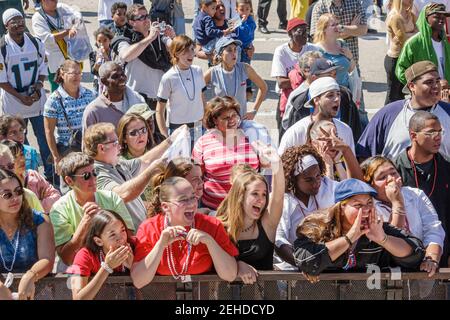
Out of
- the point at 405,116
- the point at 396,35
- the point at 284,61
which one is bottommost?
the point at 405,116

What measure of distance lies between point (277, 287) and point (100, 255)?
1028mm

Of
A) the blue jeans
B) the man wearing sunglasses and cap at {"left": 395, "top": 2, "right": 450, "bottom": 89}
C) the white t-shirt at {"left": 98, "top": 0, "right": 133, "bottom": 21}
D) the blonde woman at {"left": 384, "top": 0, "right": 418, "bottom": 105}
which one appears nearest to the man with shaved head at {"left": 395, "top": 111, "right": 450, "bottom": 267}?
the man wearing sunglasses and cap at {"left": 395, "top": 2, "right": 450, "bottom": 89}

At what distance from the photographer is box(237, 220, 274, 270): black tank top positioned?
210 inches

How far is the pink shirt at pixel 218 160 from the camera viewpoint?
21.5 ft

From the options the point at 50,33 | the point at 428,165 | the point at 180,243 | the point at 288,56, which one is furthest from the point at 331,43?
the point at 180,243

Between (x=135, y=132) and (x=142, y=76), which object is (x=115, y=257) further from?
(x=142, y=76)

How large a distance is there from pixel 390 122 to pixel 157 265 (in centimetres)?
276

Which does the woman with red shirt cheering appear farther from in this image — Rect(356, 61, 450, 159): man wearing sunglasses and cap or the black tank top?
Rect(356, 61, 450, 159): man wearing sunglasses and cap

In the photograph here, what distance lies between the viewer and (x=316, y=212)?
5414 millimetres

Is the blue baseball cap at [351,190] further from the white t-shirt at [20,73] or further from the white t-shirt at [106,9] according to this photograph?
the white t-shirt at [106,9]

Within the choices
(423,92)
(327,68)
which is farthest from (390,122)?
(327,68)

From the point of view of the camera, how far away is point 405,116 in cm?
701

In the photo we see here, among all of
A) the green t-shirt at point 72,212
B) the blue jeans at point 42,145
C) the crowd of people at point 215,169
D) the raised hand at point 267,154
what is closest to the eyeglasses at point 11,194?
the crowd of people at point 215,169

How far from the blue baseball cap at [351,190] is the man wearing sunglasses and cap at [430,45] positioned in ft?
11.6
